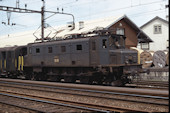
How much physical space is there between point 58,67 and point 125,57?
19.4 feet

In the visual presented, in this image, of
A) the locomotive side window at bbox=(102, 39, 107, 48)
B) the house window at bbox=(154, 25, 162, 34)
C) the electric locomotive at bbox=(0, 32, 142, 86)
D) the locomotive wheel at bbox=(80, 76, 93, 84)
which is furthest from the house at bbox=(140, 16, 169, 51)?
the locomotive side window at bbox=(102, 39, 107, 48)

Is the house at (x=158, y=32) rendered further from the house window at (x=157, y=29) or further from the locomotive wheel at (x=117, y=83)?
the locomotive wheel at (x=117, y=83)

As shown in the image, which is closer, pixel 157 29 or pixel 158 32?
pixel 158 32

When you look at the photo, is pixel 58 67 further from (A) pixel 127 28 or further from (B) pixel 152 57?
(A) pixel 127 28

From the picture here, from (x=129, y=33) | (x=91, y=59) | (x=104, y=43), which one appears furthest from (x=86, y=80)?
(x=129, y=33)

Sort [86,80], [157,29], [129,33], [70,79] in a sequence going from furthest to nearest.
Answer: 1. [157,29]
2. [129,33]
3. [70,79]
4. [86,80]

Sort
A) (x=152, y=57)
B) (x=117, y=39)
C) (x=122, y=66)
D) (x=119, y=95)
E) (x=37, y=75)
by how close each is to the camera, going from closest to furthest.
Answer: (x=119, y=95) → (x=122, y=66) → (x=117, y=39) → (x=37, y=75) → (x=152, y=57)

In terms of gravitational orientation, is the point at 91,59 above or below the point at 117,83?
above

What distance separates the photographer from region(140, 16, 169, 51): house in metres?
42.6

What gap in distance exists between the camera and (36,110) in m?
8.75

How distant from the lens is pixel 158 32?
143 feet

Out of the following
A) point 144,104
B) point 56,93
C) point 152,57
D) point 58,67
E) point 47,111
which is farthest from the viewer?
point 152,57

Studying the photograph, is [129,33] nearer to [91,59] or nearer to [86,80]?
[86,80]

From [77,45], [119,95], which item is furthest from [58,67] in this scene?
[119,95]
